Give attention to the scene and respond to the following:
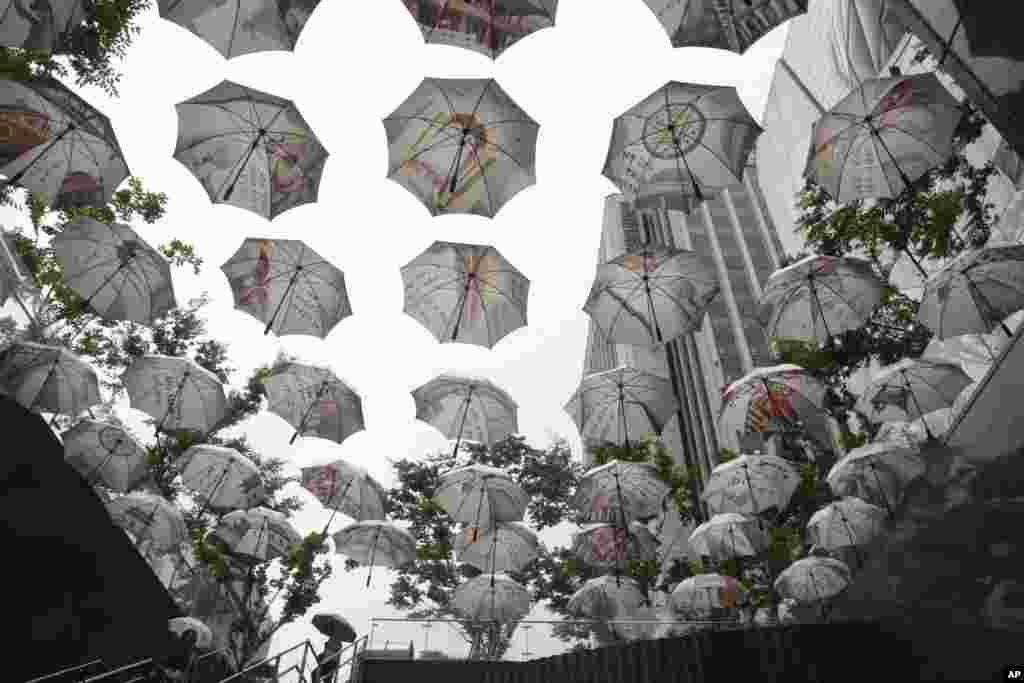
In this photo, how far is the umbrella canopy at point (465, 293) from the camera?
37.0 feet

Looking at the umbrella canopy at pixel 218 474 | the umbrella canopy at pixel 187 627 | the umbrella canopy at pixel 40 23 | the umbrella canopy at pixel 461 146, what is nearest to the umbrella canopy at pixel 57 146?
the umbrella canopy at pixel 40 23

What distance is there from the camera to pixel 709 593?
1775cm

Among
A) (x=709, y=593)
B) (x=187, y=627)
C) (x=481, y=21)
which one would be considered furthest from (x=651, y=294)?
(x=187, y=627)

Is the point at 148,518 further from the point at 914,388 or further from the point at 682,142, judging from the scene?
the point at 914,388

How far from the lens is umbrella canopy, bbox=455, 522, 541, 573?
54.0 ft

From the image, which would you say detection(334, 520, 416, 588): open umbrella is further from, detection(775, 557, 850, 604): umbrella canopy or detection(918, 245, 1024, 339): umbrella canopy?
detection(918, 245, 1024, 339): umbrella canopy

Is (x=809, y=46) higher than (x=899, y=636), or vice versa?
(x=809, y=46)

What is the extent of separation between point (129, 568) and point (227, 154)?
10404 mm

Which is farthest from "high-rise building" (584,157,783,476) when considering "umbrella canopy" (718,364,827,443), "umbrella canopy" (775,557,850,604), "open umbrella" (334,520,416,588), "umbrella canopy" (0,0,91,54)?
"umbrella canopy" (0,0,91,54)

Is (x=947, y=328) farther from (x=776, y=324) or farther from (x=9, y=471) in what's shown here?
(x=9, y=471)

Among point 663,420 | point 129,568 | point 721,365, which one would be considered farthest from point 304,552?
point 721,365

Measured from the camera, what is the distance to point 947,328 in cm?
1008

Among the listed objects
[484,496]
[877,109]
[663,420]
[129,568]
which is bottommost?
[129,568]

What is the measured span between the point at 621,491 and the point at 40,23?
45.7 ft
